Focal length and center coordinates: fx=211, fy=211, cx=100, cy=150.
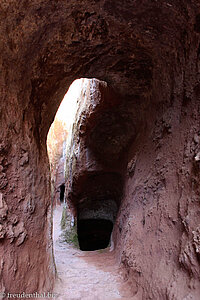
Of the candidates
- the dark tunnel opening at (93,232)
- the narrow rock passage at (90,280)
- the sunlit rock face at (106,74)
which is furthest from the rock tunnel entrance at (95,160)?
the narrow rock passage at (90,280)

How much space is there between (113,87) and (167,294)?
8.50ft

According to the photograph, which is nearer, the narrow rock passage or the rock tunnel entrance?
the narrow rock passage

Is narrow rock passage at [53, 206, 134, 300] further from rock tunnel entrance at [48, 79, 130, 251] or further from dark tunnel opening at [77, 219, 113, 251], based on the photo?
dark tunnel opening at [77, 219, 113, 251]

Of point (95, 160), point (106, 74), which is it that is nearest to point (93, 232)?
point (95, 160)

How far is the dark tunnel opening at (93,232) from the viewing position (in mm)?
7046

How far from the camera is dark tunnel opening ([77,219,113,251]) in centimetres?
705

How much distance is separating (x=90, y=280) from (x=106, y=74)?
8.78ft

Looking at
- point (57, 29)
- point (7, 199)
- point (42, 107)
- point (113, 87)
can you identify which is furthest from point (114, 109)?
point (7, 199)

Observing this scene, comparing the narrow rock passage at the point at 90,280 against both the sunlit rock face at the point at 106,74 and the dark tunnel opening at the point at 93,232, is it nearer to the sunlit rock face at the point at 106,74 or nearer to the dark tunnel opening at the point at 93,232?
the sunlit rock face at the point at 106,74

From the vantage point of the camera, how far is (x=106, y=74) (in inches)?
108

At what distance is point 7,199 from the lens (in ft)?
5.40

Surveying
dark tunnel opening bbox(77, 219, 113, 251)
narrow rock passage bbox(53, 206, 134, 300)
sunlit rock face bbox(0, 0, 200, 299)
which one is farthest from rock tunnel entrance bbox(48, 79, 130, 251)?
narrow rock passage bbox(53, 206, 134, 300)

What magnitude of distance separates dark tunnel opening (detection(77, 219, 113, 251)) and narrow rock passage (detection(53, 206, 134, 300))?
322 cm

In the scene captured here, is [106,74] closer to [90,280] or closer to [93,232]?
[90,280]
